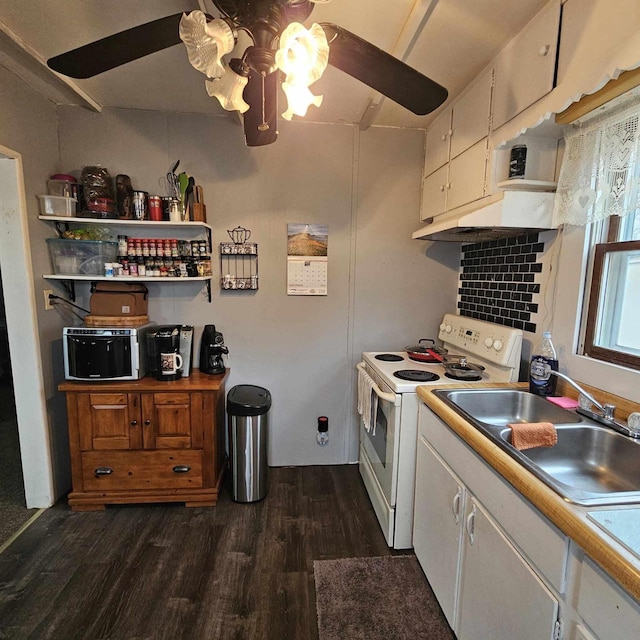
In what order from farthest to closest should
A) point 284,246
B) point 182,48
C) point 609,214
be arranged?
point 284,246 → point 182,48 → point 609,214

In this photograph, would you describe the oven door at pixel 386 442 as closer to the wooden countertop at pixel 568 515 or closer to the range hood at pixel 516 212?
the wooden countertop at pixel 568 515

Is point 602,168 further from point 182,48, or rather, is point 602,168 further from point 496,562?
point 182,48

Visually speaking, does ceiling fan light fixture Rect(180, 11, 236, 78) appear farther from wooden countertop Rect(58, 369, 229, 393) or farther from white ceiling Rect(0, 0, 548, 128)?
wooden countertop Rect(58, 369, 229, 393)

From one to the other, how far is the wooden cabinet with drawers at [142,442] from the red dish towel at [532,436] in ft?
5.26

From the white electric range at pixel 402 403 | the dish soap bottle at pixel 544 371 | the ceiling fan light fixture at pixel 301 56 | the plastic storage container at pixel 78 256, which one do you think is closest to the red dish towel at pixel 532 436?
the dish soap bottle at pixel 544 371

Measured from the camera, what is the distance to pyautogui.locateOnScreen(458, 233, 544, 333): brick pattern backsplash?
1.87 m

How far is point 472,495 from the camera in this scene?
1.24m

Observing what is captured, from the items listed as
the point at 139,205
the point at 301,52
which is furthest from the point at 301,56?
the point at 139,205

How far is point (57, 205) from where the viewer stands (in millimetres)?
2123

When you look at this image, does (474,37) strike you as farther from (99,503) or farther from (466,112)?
(99,503)

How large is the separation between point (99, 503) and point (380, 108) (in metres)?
2.92

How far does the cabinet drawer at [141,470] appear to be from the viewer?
2145mm

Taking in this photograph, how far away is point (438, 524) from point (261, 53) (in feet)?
5.94

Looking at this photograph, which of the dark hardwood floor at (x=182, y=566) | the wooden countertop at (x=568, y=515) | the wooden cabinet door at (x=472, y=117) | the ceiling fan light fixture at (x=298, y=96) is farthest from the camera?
the wooden cabinet door at (x=472, y=117)
